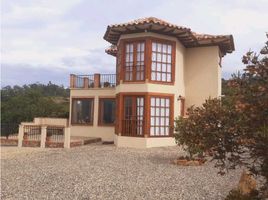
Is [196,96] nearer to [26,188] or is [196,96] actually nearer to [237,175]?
[237,175]

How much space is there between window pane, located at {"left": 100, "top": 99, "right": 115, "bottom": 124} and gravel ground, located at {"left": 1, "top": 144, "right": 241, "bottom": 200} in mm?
9039

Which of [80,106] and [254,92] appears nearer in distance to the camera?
[254,92]

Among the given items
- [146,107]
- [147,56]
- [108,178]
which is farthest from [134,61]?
[108,178]

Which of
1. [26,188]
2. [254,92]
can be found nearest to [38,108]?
[26,188]

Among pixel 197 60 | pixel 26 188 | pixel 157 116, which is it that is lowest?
pixel 26 188

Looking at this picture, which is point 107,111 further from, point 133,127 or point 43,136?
point 43,136

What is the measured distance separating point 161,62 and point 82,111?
8.40m

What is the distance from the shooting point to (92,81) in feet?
88.3

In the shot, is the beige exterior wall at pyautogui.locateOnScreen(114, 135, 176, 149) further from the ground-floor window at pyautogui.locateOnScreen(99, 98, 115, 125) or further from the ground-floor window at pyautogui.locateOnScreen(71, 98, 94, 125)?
the ground-floor window at pyautogui.locateOnScreen(71, 98, 94, 125)

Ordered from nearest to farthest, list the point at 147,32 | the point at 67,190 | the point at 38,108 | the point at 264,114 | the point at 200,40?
the point at 264,114, the point at 67,190, the point at 147,32, the point at 200,40, the point at 38,108

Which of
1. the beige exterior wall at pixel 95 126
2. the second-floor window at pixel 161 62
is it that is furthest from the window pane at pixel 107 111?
the second-floor window at pixel 161 62

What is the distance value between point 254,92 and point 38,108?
3073 centimetres

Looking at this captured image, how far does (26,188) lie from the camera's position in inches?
393

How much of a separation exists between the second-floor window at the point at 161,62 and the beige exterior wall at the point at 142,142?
3.41m
